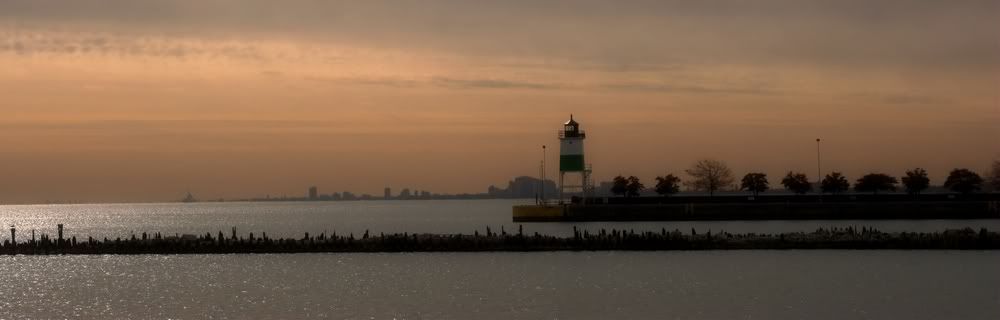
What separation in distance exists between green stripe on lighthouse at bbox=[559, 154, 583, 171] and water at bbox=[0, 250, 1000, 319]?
26.8 m

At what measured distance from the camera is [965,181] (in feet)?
381

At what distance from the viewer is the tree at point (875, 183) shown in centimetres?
12412

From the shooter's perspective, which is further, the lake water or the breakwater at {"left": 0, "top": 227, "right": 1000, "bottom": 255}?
the breakwater at {"left": 0, "top": 227, "right": 1000, "bottom": 255}

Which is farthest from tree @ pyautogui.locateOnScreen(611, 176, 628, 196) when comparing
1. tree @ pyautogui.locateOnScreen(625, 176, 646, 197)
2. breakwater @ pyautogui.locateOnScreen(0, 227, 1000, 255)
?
breakwater @ pyautogui.locateOnScreen(0, 227, 1000, 255)

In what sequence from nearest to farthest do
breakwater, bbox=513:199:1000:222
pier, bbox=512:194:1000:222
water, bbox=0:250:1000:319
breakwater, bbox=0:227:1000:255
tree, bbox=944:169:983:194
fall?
water, bbox=0:250:1000:319 < breakwater, bbox=0:227:1000:255 < pier, bbox=512:194:1000:222 < breakwater, bbox=513:199:1000:222 < tree, bbox=944:169:983:194

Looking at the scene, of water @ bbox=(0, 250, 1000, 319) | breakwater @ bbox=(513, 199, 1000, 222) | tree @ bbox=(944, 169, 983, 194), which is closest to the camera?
water @ bbox=(0, 250, 1000, 319)

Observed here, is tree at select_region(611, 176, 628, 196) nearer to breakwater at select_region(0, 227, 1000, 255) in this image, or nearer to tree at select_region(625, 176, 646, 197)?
tree at select_region(625, 176, 646, 197)

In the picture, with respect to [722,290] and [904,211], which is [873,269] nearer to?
[722,290]

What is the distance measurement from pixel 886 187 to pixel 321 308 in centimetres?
8795

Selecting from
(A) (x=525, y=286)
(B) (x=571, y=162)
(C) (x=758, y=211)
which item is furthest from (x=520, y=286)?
(C) (x=758, y=211)

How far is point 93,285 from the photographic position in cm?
5847

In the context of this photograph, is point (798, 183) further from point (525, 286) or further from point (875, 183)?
point (525, 286)

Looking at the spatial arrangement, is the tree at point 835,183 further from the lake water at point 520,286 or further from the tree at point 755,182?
the lake water at point 520,286

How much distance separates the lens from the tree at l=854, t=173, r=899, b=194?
124125mm
